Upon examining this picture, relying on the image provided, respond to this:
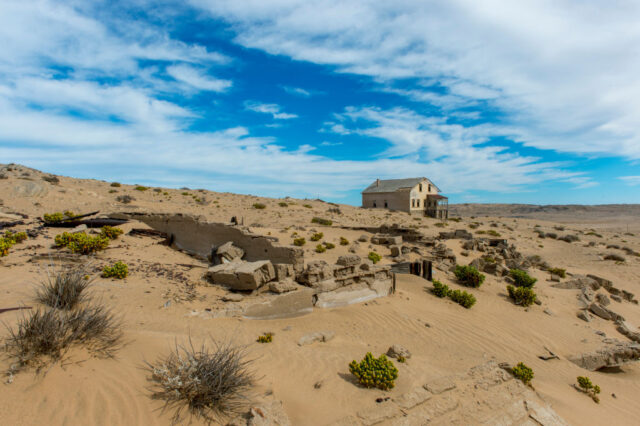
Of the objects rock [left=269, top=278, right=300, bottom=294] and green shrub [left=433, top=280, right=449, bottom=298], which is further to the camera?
green shrub [left=433, top=280, right=449, bottom=298]

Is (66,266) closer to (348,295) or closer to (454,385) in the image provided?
(348,295)

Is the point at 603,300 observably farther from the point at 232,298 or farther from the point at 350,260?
the point at 232,298

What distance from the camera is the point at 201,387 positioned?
4.18 meters

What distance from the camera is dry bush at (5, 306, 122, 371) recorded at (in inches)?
158

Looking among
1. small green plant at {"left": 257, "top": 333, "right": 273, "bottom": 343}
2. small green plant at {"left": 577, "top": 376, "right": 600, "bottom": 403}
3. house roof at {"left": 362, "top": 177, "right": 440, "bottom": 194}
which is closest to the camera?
small green plant at {"left": 257, "top": 333, "right": 273, "bottom": 343}

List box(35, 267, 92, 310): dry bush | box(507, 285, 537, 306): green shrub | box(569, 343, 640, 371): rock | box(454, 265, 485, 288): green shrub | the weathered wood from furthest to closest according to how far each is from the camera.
Result: box(454, 265, 485, 288): green shrub < the weathered wood < box(507, 285, 537, 306): green shrub < box(569, 343, 640, 371): rock < box(35, 267, 92, 310): dry bush

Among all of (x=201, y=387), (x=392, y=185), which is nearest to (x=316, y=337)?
(x=201, y=387)

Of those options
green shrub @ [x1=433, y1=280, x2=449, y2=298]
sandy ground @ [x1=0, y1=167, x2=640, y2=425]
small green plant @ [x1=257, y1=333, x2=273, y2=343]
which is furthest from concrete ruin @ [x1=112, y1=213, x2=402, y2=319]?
green shrub @ [x1=433, y1=280, x2=449, y2=298]

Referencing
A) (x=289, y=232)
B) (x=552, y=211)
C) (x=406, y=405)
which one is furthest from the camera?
(x=552, y=211)

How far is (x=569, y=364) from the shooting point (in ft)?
28.7

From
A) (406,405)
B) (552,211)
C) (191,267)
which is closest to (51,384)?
(406,405)

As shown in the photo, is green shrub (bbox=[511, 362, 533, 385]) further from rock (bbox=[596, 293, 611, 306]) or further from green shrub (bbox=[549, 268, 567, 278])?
green shrub (bbox=[549, 268, 567, 278])

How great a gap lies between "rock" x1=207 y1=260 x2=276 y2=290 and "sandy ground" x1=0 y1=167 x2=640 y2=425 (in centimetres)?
47

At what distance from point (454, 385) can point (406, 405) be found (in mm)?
1292
